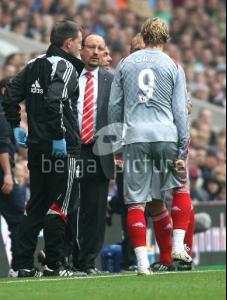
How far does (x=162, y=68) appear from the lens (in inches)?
470

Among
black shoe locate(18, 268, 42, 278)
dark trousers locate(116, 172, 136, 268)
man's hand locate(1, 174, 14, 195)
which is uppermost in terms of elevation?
man's hand locate(1, 174, 14, 195)

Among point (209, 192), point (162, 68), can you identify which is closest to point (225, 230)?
point (209, 192)

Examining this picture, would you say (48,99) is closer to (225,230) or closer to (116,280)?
(116,280)

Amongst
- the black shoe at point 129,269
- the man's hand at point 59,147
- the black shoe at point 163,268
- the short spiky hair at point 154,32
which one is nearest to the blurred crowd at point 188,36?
the black shoe at point 129,269

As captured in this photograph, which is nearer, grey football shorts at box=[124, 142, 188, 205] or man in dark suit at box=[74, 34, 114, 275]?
grey football shorts at box=[124, 142, 188, 205]

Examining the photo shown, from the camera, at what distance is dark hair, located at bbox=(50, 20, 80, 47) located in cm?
1247

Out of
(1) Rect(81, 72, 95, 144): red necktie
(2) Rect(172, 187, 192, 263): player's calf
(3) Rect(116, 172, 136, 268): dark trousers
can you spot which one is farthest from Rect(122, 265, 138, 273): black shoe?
(2) Rect(172, 187, 192, 263): player's calf

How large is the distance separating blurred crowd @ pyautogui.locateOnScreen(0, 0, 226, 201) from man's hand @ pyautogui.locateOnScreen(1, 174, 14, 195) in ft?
19.6

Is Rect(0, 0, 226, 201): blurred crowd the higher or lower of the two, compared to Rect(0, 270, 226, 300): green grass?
higher

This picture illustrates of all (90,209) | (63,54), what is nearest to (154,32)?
(63,54)

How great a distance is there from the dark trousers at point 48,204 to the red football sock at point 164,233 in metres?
0.83

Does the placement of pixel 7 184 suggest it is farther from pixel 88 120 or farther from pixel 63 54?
pixel 63 54

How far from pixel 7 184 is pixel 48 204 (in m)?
1.22

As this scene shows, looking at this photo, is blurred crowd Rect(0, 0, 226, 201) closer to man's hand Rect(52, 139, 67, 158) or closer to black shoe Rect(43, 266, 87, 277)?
black shoe Rect(43, 266, 87, 277)
